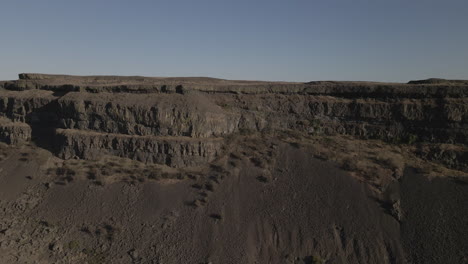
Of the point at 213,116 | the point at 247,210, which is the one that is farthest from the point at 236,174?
the point at 213,116

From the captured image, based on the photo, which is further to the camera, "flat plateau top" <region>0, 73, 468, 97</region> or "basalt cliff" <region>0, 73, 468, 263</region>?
"flat plateau top" <region>0, 73, 468, 97</region>

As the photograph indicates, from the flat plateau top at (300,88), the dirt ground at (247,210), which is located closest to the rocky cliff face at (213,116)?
the flat plateau top at (300,88)

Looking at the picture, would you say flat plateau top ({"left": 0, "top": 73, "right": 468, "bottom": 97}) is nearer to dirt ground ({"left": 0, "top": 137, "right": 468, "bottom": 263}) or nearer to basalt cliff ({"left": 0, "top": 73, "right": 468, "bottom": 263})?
basalt cliff ({"left": 0, "top": 73, "right": 468, "bottom": 263})

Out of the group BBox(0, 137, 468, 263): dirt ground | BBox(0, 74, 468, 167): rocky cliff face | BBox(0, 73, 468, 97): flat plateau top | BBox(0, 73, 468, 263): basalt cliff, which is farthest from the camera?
BBox(0, 73, 468, 97): flat plateau top

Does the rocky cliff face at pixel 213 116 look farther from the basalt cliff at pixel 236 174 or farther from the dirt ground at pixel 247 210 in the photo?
the dirt ground at pixel 247 210

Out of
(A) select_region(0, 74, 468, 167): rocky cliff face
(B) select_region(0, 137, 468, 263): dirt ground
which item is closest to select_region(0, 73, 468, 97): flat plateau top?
(A) select_region(0, 74, 468, 167): rocky cliff face

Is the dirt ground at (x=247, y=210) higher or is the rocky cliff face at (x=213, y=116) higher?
the rocky cliff face at (x=213, y=116)

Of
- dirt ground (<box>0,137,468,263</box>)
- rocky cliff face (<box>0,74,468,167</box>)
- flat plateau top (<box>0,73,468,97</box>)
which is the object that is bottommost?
dirt ground (<box>0,137,468,263</box>)

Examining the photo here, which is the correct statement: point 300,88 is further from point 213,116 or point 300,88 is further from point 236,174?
point 236,174

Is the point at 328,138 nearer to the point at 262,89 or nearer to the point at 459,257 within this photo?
the point at 262,89
